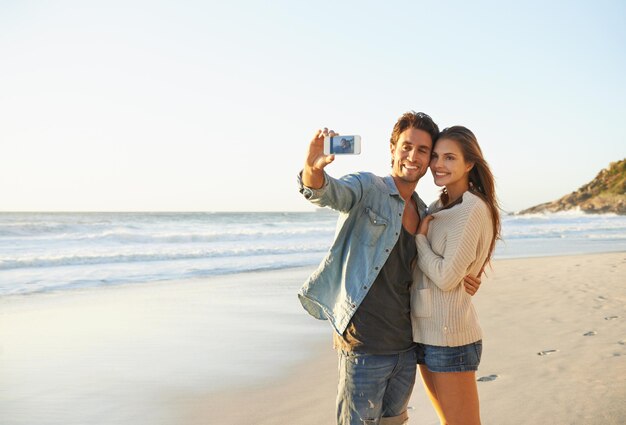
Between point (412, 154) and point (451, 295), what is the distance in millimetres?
740

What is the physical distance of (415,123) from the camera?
2.95m

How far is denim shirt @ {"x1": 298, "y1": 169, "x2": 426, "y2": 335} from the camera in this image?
8.86ft

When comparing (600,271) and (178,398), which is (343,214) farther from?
(600,271)

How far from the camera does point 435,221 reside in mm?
2906

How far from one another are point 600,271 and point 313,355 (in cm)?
775

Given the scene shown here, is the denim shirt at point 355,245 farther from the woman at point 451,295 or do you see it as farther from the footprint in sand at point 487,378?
the footprint in sand at point 487,378

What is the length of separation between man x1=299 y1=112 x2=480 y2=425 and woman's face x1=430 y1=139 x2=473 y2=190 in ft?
0.29

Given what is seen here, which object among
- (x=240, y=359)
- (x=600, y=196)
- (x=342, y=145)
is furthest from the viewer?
(x=600, y=196)

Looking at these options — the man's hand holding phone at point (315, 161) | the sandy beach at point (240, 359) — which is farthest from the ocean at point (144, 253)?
the man's hand holding phone at point (315, 161)

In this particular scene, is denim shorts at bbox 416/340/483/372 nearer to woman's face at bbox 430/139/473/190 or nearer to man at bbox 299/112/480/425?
man at bbox 299/112/480/425

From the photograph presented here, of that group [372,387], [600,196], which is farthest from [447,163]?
[600,196]

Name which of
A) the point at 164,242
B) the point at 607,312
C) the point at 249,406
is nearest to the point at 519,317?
the point at 607,312

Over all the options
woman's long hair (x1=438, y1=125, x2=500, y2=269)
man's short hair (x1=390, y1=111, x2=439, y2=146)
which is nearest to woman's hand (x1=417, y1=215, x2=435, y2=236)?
woman's long hair (x1=438, y1=125, x2=500, y2=269)

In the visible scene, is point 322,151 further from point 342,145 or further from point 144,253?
point 144,253
